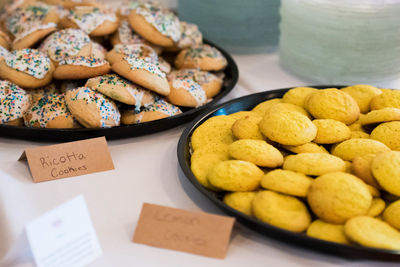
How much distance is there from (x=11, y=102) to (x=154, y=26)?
48 centimetres

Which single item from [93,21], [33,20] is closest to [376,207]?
[93,21]

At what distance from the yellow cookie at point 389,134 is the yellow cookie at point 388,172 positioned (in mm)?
126

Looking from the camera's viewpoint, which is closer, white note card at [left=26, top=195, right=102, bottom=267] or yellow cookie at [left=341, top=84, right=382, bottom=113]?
white note card at [left=26, top=195, right=102, bottom=267]

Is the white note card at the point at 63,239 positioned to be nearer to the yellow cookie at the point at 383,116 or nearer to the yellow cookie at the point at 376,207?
the yellow cookie at the point at 376,207

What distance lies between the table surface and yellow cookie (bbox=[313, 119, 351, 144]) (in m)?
0.24

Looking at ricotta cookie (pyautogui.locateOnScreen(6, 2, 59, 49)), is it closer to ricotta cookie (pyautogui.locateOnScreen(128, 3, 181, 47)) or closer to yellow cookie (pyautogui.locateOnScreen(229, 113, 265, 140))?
ricotta cookie (pyautogui.locateOnScreen(128, 3, 181, 47))

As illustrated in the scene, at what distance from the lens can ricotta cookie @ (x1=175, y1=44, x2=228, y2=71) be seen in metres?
1.24

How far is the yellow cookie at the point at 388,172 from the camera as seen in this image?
24.7 inches

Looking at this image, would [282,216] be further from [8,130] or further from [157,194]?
[8,130]

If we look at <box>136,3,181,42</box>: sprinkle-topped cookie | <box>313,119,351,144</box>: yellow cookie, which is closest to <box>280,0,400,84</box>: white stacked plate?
<box>136,3,181,42</box>: sprinkle-topped cookie

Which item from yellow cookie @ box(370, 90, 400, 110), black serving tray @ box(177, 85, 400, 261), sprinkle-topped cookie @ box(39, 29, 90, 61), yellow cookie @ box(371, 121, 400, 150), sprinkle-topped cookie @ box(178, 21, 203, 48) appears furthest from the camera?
sprinkle-topped cookie @ box(178, 21, 203, 48)

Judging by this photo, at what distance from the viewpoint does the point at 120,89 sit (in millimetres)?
953

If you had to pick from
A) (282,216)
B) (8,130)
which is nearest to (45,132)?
(8,130)

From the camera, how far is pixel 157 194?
0.80 m
